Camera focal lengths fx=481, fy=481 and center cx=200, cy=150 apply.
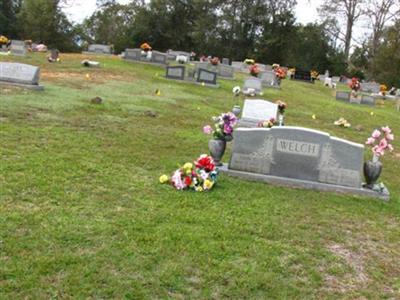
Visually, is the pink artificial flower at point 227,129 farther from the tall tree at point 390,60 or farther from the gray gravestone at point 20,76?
the tall tree at point 390,60

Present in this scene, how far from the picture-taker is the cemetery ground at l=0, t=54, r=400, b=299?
4156mm

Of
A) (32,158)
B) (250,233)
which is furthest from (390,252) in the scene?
(32,158)

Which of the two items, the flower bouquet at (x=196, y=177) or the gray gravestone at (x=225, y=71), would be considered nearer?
the flower bouquet at (x=196, y=177)

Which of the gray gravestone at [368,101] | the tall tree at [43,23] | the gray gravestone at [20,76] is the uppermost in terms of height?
the tall tree at [43,23]

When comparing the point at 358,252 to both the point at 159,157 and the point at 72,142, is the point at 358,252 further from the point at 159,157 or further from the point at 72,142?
the point at 72,142

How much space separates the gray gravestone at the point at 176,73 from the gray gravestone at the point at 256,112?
997 centimetres

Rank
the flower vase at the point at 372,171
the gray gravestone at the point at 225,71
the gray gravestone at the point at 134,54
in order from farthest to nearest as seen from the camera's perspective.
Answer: the gray gravestone at the point at 134,54 → the gray gravestone at the point at 225,71 → the flower vase at the point at 372,171

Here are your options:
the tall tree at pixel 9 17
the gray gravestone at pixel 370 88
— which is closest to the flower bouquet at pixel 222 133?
the gray gravestone at pixel 370 88

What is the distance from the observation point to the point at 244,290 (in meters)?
4.15

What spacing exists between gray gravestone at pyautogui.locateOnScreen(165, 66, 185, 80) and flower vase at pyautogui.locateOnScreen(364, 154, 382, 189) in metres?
15.7

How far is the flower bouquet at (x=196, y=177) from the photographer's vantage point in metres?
6.66

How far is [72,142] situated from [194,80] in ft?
47.7

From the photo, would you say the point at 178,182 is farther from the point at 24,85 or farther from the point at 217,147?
the point at 24,85

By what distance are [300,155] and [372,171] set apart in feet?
3.87
